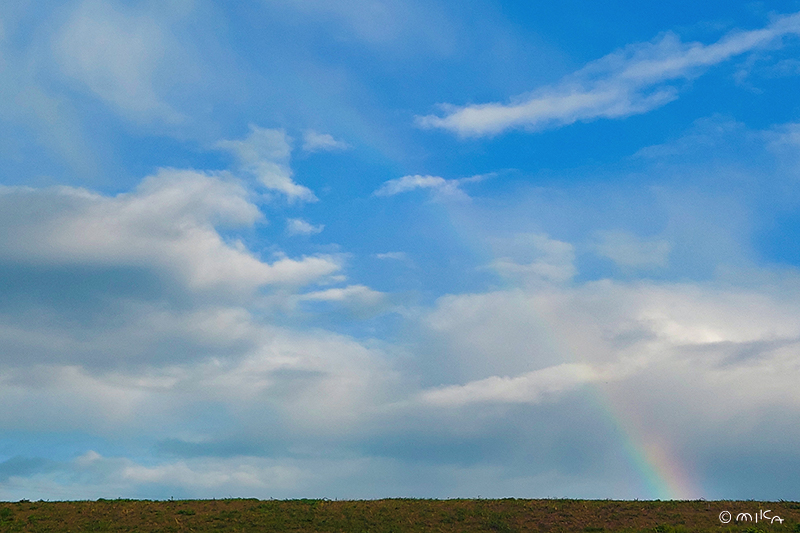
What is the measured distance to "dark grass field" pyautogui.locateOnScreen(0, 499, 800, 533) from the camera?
5253 cm

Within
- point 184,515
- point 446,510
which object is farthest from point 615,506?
point 184,515

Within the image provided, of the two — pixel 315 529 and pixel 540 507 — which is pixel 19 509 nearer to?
pixel 315 529

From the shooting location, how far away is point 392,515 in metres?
55.0

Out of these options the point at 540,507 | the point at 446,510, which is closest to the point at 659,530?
the point at 540,507

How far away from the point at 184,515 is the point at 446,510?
68.8ft

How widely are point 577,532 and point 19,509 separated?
1774 inches

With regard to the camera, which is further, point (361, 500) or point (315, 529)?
point (361, 500)

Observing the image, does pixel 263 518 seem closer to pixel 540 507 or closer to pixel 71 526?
pixel 71 526

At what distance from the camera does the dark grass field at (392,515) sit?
5253 cm

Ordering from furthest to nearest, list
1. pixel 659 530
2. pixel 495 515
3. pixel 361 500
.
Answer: pixel 361 500 < pixel 495 515 < pixel 659 530

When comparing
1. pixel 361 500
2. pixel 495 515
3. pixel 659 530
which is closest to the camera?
pixel 659 530

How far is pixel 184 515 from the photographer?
54938mm

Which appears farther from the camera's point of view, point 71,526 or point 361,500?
point 361,500

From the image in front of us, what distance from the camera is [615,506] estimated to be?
5666cm
